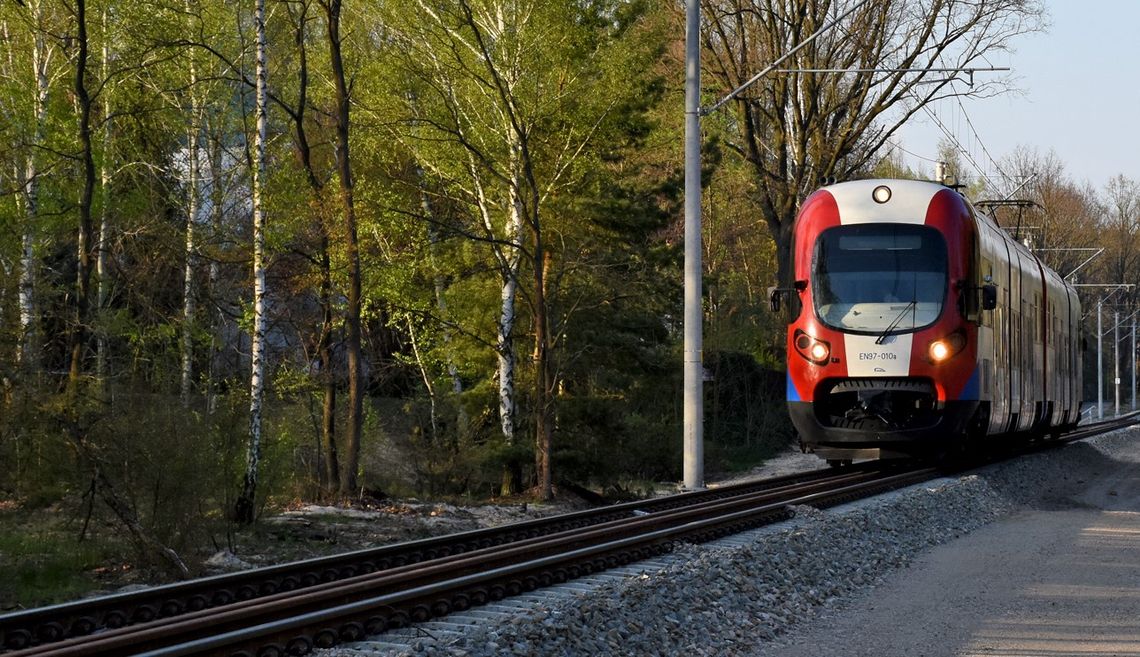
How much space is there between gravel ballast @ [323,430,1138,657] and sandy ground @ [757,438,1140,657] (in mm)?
254

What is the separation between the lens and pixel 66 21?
24.6 m

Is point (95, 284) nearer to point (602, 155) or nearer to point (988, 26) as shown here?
point (602, 155)

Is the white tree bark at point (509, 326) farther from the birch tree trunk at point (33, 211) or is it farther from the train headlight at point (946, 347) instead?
the birch tree trunk at point (33, 211)

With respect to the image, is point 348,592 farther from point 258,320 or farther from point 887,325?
point 887,325

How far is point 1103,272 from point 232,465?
80561mm

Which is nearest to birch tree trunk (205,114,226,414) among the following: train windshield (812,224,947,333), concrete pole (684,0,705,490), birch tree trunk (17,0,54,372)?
birch tree trunk (17,0,54,372)

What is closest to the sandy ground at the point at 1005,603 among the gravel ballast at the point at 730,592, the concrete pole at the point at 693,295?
the gravel ballast at the point at 730,592

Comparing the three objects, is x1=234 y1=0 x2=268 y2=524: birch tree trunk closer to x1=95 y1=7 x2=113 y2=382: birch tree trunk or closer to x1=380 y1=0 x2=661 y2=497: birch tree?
x1=380 y1=0 x2=661 y2=497: birch tree

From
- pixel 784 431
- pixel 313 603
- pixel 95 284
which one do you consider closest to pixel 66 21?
pixel 95 284

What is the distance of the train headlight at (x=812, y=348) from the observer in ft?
64.4

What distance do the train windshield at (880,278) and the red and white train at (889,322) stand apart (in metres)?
0.01

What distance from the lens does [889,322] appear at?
19484 mm

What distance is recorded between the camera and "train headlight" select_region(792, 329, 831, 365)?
64.4ft

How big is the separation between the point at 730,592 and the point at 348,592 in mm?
3008
